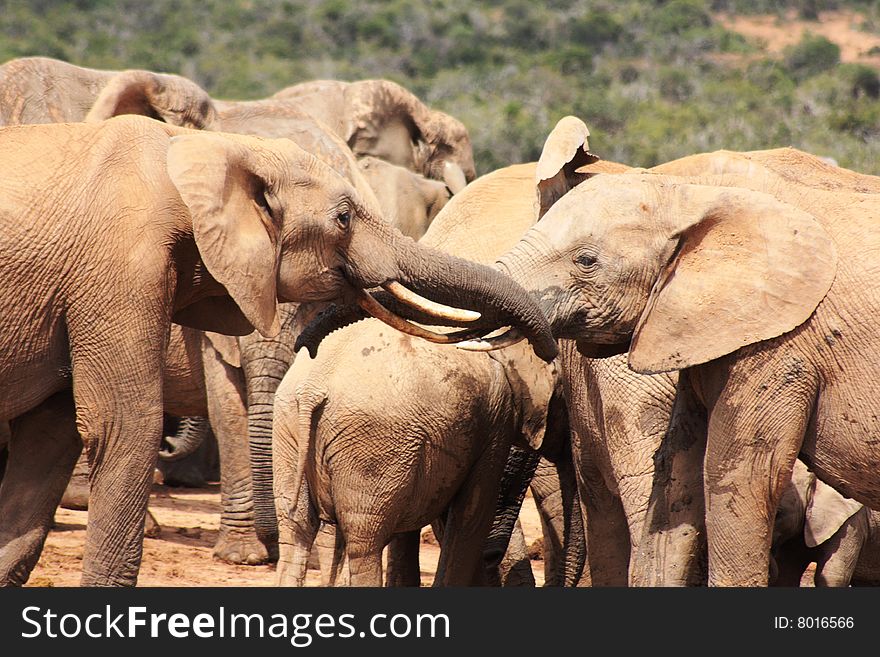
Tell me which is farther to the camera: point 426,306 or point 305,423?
point 305,423

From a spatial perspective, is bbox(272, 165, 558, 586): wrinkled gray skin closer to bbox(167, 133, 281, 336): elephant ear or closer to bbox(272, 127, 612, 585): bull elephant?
bbox(272, 127, 612, 585): bull elephant

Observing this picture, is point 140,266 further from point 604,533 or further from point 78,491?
point 78,491

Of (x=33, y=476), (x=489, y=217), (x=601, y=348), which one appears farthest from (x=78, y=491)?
(x=601, y=348)

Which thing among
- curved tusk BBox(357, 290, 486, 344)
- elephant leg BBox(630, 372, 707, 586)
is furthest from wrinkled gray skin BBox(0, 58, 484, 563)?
elephant leg BBox(630, 372, 707, 586)

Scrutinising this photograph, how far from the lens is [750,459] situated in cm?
475

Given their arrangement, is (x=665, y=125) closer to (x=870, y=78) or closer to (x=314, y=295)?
(x=870, y=78)

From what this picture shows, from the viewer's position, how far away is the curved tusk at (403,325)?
16.9ft

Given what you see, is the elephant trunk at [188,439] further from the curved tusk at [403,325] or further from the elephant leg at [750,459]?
the elephant leg at [750,459]

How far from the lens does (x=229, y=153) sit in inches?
189

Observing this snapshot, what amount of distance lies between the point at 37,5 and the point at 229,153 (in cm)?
3752

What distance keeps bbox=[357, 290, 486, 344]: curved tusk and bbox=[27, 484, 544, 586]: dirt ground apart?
8.25 feet

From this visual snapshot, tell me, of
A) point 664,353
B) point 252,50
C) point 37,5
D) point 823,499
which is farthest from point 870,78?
point 664,353

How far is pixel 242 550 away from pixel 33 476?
3.03m

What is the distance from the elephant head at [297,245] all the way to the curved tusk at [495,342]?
0.06 meters
